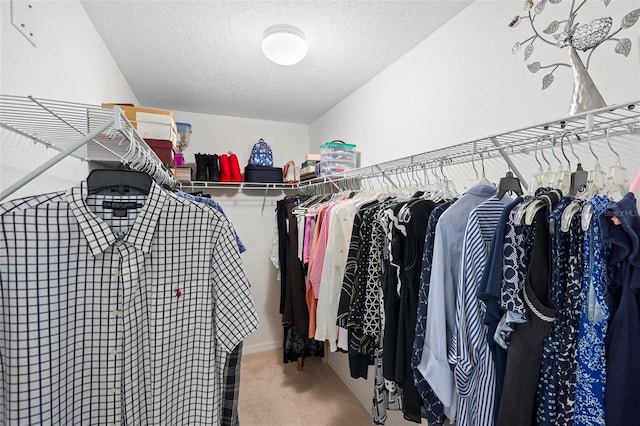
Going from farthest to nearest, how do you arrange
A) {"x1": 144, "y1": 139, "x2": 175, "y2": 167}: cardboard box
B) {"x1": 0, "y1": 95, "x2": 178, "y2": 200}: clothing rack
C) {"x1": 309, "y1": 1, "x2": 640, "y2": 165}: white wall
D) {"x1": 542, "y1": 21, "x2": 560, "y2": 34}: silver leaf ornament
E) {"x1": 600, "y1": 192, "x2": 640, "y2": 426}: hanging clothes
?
1. {"x1": 144, "y1": 139, "x2": 175, "y2": 167}: cardboard box
2. {"x1": 542, "y1": 21, "x2": 560, "y2": 34}: silver leaf ornament
3. {"x1": 309, "y1": 1, "x2": 640, "y2": 165}: white wall
4. {"x1": 0, "y1": 95, "x2": 178, "y2": 200}: clothing rack
5. {"x1": 600, "y1": 192, "x2": 640, "y2": 426}: hanging clothes

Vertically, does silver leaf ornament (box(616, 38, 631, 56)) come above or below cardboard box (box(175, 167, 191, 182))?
above

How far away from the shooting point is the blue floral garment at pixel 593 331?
0.55 meters

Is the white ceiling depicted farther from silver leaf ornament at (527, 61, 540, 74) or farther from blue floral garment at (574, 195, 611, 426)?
blue floral garment at (574, 195, 611, 426)

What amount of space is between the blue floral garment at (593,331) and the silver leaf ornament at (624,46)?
65 centimetres

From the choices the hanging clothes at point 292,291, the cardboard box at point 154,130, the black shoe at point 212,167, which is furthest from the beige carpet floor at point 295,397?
the cardboard box at point 154,130

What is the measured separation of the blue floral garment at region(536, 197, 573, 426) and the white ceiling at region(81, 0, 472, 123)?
1.24m

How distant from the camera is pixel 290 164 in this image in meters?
2.78

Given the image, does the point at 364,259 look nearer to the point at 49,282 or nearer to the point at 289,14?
the point at 49,282

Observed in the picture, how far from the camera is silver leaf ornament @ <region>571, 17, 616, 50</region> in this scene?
0.89m

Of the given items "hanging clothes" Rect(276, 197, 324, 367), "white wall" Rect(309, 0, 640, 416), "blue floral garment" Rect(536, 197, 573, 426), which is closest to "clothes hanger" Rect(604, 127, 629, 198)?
"blue floral garment" Rect(536, 197, 573, 426)

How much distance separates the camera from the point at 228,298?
0.91m

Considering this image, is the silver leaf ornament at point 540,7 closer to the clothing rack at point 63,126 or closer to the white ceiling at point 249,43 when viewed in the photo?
the white ceiling at point 249,43

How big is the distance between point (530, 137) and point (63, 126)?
151 centimetres

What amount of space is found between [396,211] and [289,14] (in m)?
1.13
